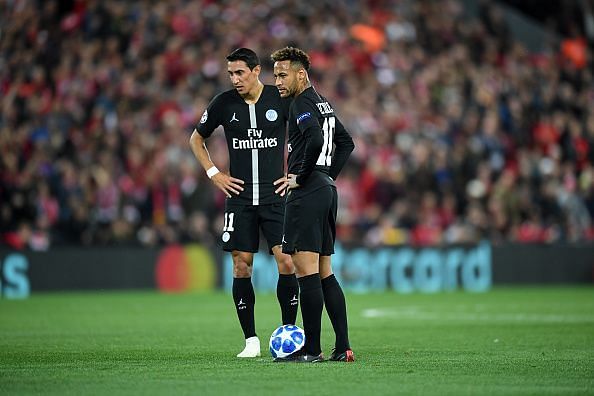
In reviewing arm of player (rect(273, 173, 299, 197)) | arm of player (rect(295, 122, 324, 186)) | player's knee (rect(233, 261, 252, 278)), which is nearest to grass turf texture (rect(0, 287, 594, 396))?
player's knee (rect(233, 261, 252, 278))

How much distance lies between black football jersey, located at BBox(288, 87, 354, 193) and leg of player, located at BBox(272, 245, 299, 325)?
99 cm

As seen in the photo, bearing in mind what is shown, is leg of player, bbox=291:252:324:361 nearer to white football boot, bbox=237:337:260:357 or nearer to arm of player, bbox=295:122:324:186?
arm of player, bbox=295:122:324:186

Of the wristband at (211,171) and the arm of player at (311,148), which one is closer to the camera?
the arm of player at (311,148)

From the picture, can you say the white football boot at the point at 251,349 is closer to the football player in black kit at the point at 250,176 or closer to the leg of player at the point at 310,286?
the football player in black kit at the point at 250,176

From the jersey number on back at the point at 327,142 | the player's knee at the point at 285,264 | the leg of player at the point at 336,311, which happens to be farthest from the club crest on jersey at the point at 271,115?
the leg of player at the point at 336,311

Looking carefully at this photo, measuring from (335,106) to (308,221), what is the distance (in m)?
15.7

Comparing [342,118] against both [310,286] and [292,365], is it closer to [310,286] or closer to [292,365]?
[310,286]

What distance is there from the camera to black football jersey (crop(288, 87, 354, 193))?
9.50 meters

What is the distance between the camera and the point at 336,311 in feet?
31.9

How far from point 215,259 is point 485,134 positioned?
6.99 metres

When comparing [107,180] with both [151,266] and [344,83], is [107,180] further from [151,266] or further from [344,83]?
[344,83]

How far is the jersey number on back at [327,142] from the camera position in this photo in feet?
31.9

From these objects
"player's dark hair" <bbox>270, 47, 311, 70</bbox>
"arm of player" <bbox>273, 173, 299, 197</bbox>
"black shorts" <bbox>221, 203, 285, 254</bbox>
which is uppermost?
"player's dark hair" <bbox>270, 47, 311, 70</bbox>

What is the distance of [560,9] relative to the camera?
32.8m
